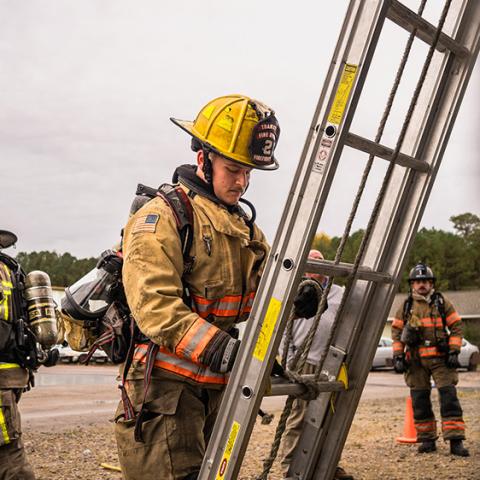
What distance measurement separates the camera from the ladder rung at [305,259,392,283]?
258cm

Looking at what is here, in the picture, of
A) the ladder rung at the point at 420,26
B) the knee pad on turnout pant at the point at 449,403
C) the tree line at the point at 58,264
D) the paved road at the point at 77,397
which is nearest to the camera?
the ladder rung at the point at 420,26

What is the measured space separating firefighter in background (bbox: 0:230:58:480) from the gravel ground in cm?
183

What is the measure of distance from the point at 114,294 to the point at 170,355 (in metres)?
0.45

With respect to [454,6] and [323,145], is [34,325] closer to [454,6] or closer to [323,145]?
[323,145]

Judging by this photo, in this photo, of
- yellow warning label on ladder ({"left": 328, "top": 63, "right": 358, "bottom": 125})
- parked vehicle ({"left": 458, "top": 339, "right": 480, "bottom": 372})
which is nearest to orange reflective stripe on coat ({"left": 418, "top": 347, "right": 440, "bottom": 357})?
yellow warning label on ladder ({"left": 328, "top": 63, "right": 358, "bottom": 125})

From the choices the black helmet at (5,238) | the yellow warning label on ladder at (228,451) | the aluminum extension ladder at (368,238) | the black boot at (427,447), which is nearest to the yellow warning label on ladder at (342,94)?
the aluminum extension ladder at (368,238)

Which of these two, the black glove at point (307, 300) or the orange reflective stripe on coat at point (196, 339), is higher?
the black glove at point (307, 300)

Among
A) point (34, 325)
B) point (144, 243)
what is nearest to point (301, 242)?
point (144, 243)

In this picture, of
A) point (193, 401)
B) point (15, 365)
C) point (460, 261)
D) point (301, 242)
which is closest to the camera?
point (301, 242)

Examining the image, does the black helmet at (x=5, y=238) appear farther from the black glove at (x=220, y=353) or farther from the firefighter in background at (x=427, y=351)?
the firefighter in background at (x=427, y=351)

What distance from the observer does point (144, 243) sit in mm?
2787

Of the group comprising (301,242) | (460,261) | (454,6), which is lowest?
(460,261)

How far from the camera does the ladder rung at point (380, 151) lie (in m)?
2.52

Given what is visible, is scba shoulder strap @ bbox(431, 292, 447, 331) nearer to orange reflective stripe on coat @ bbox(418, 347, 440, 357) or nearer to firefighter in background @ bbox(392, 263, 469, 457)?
firefighter in background @ bbox(392, 263, 469, 457)
